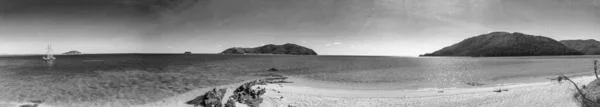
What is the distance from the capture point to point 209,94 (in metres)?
17.7

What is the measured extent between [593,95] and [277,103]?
15528 mm

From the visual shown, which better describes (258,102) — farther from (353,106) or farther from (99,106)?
Answer: (99,106)

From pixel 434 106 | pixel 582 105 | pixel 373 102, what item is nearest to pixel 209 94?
pixel 373 102

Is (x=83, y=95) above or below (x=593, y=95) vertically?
below

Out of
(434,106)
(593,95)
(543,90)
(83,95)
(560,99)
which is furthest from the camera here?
(83,95)

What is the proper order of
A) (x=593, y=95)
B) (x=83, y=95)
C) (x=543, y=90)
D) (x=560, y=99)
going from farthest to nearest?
(x=83, y=95)
(x=543, y=90)
(x=560, y=99)
(x=593, y=95)

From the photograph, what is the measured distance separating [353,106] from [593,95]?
1080cm

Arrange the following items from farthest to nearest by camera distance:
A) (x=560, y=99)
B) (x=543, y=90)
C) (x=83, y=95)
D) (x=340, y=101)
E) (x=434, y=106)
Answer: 1. (x=83, y=95)
2. (x=340, y=101)
3. (x=543, y=90)
4. (x=434, y=106)
5. (x=560, y=99)

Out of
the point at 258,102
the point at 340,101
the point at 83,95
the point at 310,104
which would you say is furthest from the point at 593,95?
the point at 83,95

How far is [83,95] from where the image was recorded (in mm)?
21000

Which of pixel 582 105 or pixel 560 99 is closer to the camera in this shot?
pixel 582 105

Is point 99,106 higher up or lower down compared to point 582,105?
lower down

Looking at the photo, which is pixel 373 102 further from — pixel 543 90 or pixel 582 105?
pixel 543 90

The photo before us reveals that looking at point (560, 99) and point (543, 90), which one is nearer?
point (560, 99)
